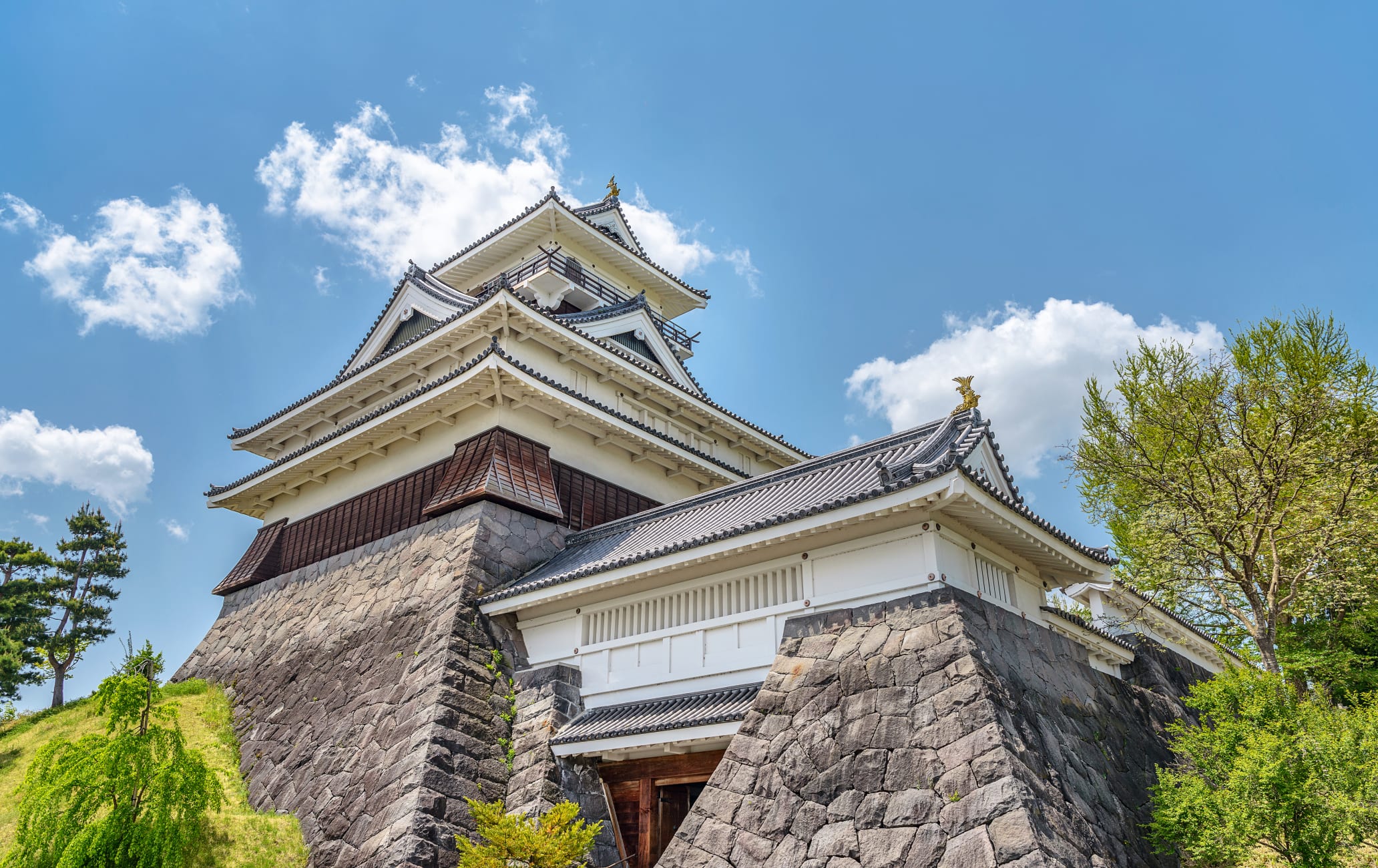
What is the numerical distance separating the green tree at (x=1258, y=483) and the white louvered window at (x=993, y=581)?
645 cm

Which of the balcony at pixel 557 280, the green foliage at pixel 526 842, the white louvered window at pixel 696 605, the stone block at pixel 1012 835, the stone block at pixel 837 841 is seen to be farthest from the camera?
the balcony at pixel 557 280

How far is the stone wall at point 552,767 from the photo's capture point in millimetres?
10336

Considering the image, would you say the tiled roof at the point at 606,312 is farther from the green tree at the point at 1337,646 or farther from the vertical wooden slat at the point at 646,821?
the green tree at the point at 1337,646

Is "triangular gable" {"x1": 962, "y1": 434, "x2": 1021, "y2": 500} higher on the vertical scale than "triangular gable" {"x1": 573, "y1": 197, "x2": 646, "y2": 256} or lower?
lower

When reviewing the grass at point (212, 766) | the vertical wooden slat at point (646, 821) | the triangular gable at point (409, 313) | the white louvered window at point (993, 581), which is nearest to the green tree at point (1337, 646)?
the white louvered window at point (993, 581)

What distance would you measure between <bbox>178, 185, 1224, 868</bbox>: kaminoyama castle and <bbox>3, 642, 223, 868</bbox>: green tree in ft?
6.78

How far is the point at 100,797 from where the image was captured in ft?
28.6

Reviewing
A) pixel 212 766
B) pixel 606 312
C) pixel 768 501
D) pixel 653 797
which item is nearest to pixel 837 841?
pixel 653 797

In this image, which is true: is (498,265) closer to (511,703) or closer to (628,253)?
(628,253)

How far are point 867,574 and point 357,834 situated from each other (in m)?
7.00

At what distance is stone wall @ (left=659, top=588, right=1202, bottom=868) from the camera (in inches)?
287

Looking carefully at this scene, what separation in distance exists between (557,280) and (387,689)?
12791 millimetres

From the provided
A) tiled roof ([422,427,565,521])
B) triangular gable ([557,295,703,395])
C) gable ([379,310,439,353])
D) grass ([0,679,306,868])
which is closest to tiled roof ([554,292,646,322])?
triangular gable ([557,295,703,395])

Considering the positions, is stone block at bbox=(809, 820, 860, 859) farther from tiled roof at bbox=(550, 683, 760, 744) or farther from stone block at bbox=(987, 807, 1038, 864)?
tiled roof at bbox=(550, 683, 760, 744)
